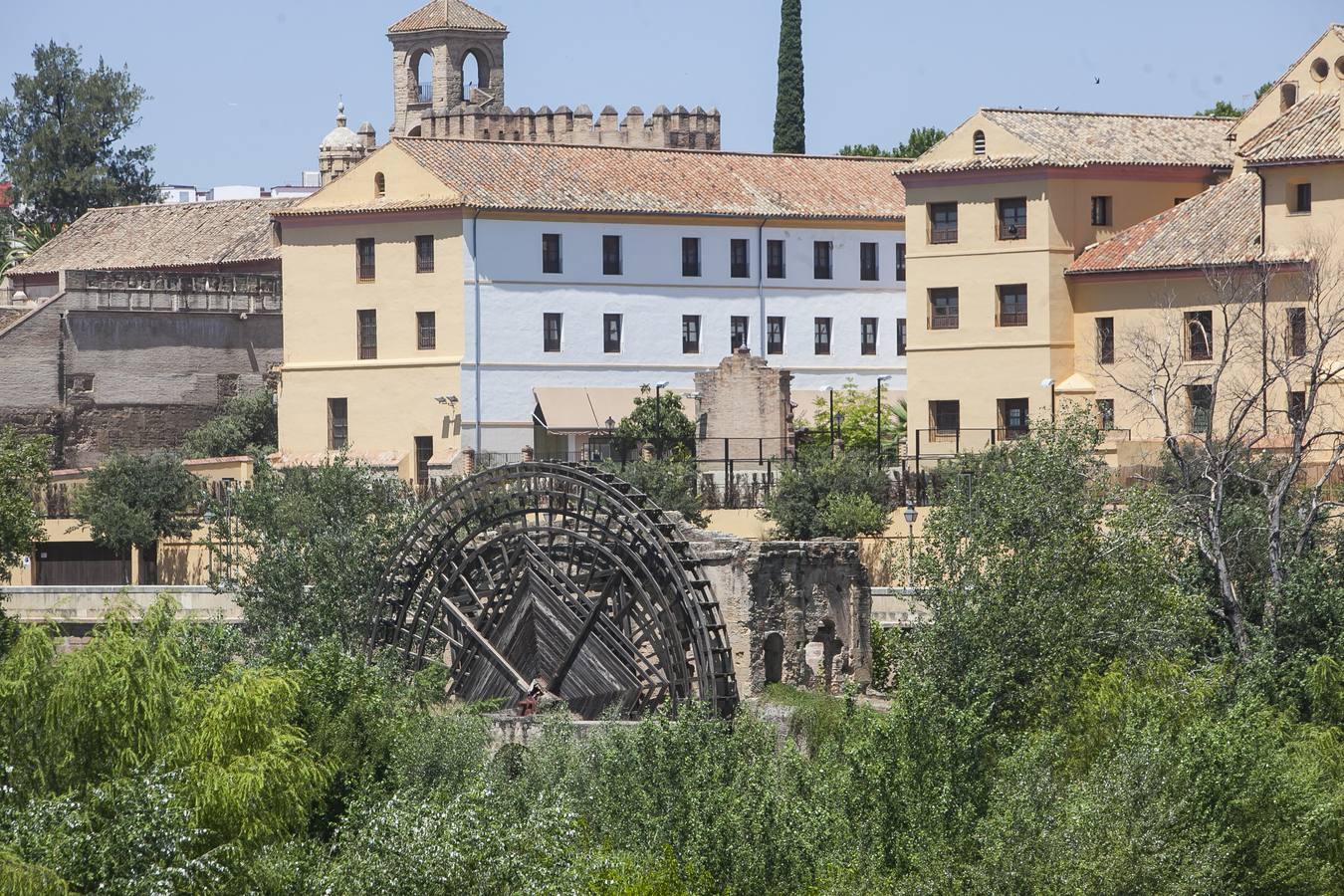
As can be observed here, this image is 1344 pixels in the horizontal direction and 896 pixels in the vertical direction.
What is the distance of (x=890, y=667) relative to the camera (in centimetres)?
4238

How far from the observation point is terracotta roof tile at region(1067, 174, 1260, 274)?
2087 inches

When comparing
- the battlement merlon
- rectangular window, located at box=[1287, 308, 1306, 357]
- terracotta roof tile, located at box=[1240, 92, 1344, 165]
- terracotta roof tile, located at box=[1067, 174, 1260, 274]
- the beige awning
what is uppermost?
the battlement merlon

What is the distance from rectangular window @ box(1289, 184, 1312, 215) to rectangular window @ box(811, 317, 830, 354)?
58.4ft

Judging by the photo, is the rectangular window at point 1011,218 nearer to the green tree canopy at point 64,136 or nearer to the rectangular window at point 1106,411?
the rectangular window at point 1106,411

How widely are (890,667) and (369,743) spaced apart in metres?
13.0

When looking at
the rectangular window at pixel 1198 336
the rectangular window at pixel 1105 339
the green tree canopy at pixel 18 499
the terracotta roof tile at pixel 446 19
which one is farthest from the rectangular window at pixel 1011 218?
the terracotta roof tile at pixel 446 19

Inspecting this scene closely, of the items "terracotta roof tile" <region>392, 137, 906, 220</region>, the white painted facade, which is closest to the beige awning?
the white painted facade

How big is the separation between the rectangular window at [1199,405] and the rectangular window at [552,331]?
17.8 m

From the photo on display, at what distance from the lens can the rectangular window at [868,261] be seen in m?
67.1

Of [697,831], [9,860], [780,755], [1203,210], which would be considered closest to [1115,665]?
[780,755]

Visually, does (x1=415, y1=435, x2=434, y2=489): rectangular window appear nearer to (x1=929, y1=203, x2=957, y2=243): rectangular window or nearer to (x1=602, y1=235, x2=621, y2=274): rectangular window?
(x1=602, y1=235, x2=621, y2=274): rectangular window

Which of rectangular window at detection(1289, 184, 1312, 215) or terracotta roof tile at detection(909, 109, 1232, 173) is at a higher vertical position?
terracotta roof tile at detection(909, 109, 1232, 173)

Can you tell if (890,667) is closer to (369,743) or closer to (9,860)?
(369,743)

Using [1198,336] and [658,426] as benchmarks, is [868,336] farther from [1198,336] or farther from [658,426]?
[1198,336]
